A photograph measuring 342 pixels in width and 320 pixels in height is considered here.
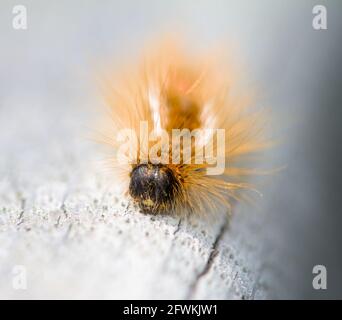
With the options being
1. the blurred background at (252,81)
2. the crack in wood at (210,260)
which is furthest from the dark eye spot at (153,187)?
the blurred background at (252,81)

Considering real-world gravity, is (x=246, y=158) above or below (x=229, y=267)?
above

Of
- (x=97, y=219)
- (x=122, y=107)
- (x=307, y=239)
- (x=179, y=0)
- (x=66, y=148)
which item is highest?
(x=179, y=0)

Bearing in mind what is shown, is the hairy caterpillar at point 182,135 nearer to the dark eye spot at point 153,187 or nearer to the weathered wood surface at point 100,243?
the dark eye spot at point 153,187

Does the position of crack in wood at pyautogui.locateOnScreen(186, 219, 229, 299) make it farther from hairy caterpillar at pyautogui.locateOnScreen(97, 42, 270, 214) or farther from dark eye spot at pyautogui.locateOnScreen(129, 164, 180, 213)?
dark eye spot at pyautogui.locateOnScreen(129, 164, 180, 213)

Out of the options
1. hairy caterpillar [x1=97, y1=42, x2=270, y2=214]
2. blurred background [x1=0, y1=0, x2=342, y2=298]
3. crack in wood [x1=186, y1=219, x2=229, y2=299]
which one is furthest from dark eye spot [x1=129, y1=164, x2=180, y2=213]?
blurred background [x1=0, y1=0, x2=342, y2=298]
